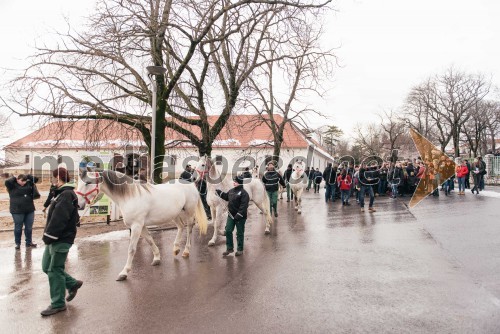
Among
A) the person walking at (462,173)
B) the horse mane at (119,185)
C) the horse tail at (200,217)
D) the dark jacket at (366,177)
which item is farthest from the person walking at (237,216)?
the person walking at (462,173)

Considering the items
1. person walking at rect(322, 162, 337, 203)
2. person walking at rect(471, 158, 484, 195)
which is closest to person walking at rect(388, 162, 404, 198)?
person walking at rect(322, 162, 337, 203)

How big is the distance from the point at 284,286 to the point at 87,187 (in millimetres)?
3477

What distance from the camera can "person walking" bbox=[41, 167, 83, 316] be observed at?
4.58 m

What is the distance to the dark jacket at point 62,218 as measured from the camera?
458cm

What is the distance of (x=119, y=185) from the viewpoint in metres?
6.28

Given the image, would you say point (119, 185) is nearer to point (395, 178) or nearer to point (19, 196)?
point (19, 196)

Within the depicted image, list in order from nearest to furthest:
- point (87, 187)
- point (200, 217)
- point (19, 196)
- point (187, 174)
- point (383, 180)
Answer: point (87, 187) < point (200, 217) < point (19, 196) < point (187, 174) < point (383, 180)

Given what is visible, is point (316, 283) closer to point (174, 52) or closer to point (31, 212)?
point (31, 212)

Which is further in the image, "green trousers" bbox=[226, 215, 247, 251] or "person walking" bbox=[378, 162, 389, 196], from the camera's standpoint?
"person walking" bbox=[378, 162, 389, 196]

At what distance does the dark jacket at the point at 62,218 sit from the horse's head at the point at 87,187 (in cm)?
69

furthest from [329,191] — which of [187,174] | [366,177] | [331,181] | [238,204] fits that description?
[238,204]

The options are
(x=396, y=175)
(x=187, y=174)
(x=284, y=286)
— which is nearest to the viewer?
(x=284, y=286)

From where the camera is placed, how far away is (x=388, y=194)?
20.6 metres

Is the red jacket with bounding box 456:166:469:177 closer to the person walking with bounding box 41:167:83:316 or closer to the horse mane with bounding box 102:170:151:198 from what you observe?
the horse mane with bounding box 102:170:151:198
